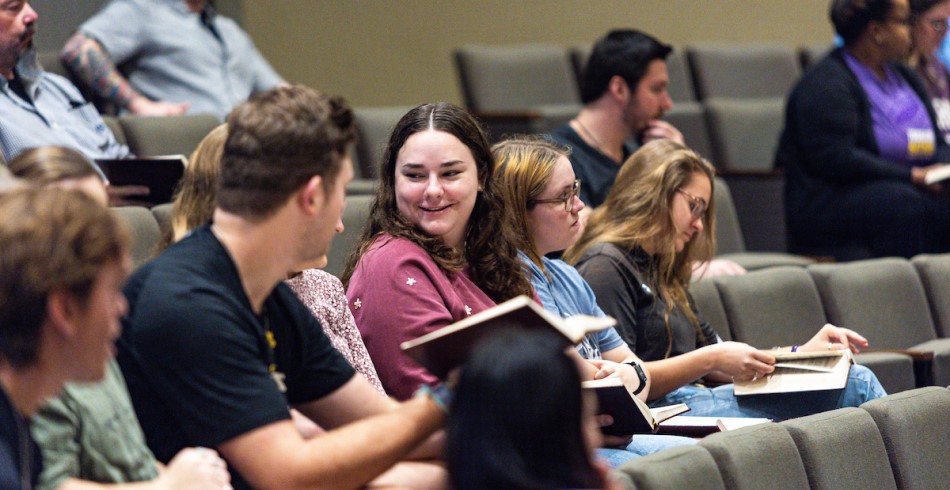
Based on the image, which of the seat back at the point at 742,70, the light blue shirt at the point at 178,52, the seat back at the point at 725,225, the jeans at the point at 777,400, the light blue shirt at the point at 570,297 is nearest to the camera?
the light blue shirt at the point at 570,297

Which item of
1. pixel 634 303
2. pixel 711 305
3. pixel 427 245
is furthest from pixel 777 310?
pixel 427 245

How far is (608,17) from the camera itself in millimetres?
4148

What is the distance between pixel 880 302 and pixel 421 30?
1897 mm

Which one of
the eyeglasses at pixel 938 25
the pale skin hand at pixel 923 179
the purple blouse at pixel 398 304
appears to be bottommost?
the pale skin hand at pixel 923 179

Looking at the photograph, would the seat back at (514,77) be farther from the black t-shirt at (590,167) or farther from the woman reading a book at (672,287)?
the woman reading a book at (672,287)

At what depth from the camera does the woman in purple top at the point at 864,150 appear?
Answer: 292cm

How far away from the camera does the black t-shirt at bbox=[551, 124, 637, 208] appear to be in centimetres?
252

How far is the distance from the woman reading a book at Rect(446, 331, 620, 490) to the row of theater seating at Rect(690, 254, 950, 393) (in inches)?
53.2

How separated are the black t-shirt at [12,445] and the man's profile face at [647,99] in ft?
6.61

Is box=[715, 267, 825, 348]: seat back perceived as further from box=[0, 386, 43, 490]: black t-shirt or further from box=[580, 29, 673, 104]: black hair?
box=[0, 386, 43, 490]: black t-shirt

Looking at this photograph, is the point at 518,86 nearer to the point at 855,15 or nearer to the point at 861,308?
the point at 855,15

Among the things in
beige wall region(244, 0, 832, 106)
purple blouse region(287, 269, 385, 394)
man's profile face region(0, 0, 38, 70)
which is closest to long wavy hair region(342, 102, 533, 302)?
purple blouse region(287, 269, 385, 394)

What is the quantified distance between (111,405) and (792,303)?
1.62 meters

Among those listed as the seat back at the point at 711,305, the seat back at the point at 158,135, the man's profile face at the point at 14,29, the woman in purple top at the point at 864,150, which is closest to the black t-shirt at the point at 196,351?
the man's profile face at the point at 14,29
